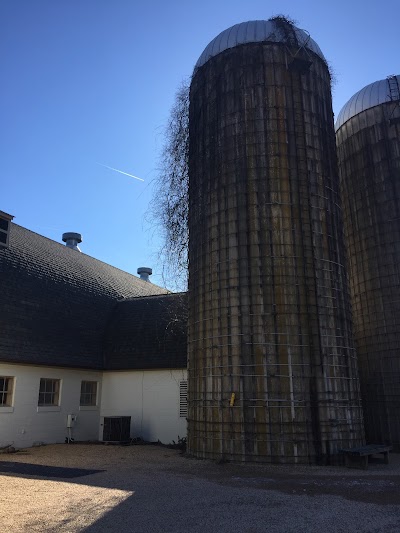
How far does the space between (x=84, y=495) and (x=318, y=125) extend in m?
11.2

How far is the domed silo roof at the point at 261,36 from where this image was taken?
47.3 ft

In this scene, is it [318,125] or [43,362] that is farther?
[43,362]

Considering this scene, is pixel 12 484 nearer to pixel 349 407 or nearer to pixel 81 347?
pixel 349 407

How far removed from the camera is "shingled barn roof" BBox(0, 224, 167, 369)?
1680 cm

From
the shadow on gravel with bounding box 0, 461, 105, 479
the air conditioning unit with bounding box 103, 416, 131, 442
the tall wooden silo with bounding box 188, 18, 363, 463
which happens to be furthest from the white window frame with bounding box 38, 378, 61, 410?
the tall wooden silo with bounding box 188, 18, 363, 463

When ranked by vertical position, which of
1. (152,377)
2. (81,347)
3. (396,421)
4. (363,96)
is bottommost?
(396,421)

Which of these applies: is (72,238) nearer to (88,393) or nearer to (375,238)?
(88,393)

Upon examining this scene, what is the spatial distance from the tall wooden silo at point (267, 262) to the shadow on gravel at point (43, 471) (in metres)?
3.31

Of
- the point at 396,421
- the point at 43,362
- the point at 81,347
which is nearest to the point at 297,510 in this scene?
the point at 396,421

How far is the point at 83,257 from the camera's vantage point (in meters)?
25.0

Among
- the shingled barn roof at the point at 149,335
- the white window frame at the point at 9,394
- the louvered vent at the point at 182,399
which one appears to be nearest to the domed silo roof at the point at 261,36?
the shingled barn roof at the point at 149,335

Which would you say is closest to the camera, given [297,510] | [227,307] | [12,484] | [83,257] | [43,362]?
[297,510]

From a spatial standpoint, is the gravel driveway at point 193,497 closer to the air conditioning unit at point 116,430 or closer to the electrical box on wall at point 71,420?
the air conditioning unit at point 116,430

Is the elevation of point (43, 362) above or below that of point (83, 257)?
below
